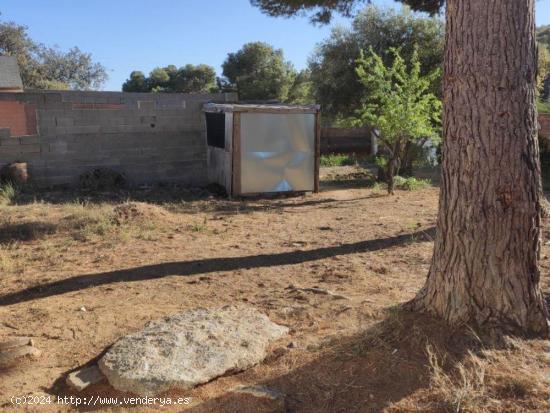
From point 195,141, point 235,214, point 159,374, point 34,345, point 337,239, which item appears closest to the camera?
point 159,374

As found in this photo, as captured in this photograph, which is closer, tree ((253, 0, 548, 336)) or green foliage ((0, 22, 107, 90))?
tree ((253, 0, 548, 336))

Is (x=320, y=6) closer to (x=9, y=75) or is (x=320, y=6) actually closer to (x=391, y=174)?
(x=391, y=174)

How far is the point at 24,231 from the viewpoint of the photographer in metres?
7.44

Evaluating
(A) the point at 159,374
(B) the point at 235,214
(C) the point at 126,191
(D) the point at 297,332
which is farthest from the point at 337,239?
(C) the point at 126,191

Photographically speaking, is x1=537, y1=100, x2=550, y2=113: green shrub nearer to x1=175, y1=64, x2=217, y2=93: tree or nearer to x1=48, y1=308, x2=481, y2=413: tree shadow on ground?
x1=48, y1=308, x2=481, y2=413: tree shadow on ground

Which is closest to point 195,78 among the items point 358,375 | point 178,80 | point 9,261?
point 178,80

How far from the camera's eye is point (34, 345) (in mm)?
3814

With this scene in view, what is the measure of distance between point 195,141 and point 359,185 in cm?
409

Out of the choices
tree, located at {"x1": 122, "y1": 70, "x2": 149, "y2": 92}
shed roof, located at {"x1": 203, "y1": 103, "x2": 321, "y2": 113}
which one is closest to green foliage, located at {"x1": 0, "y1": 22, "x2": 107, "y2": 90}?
tree, located at {"x1": 122, "y1": 70, "x2": 149, "y2": 92}

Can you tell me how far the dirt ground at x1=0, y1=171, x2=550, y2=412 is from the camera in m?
2.97

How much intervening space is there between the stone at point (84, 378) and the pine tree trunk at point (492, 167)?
2.20 meters

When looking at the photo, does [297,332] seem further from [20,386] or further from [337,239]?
[337,239]

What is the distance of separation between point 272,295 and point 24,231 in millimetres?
4281

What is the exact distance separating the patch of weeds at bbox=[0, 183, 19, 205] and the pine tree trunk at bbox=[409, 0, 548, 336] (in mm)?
8223
